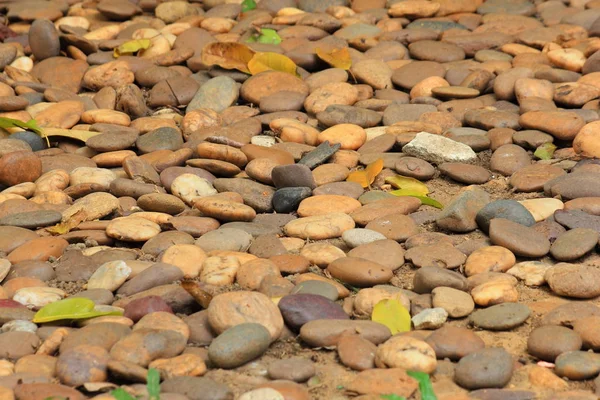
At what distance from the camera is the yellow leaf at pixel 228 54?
5.27 meters

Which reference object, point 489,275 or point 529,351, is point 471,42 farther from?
point 529,351

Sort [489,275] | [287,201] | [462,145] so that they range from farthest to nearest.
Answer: [462,145]
[287,201]
[489,275]

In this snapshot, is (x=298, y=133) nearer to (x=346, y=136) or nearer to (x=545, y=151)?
(x=346, y=136)

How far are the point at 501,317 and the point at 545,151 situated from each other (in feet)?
4.97

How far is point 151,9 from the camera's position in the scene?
635 centimetres

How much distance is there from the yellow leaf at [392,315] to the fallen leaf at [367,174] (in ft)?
3.85

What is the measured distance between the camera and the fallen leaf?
13.5ft

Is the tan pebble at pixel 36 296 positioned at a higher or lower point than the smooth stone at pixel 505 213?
lower

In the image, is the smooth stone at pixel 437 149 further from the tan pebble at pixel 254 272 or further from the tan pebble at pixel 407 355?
the tan pebble at pixel 407 355

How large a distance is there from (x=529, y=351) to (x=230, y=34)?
3.50 metres

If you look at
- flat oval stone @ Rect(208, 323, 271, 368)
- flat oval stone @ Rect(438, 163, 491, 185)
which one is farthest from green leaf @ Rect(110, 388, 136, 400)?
flat oval stone @ Rect(438, 163, 491, 185)

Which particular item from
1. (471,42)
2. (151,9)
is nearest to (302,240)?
(471,42)

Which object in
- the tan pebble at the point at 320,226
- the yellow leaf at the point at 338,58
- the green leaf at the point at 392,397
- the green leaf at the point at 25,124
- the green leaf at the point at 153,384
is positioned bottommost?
the green leaf at the point at 25,124

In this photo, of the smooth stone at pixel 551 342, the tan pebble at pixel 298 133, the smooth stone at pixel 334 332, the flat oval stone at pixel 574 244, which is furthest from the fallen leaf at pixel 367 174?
the smooth stone at pixel 551 342
